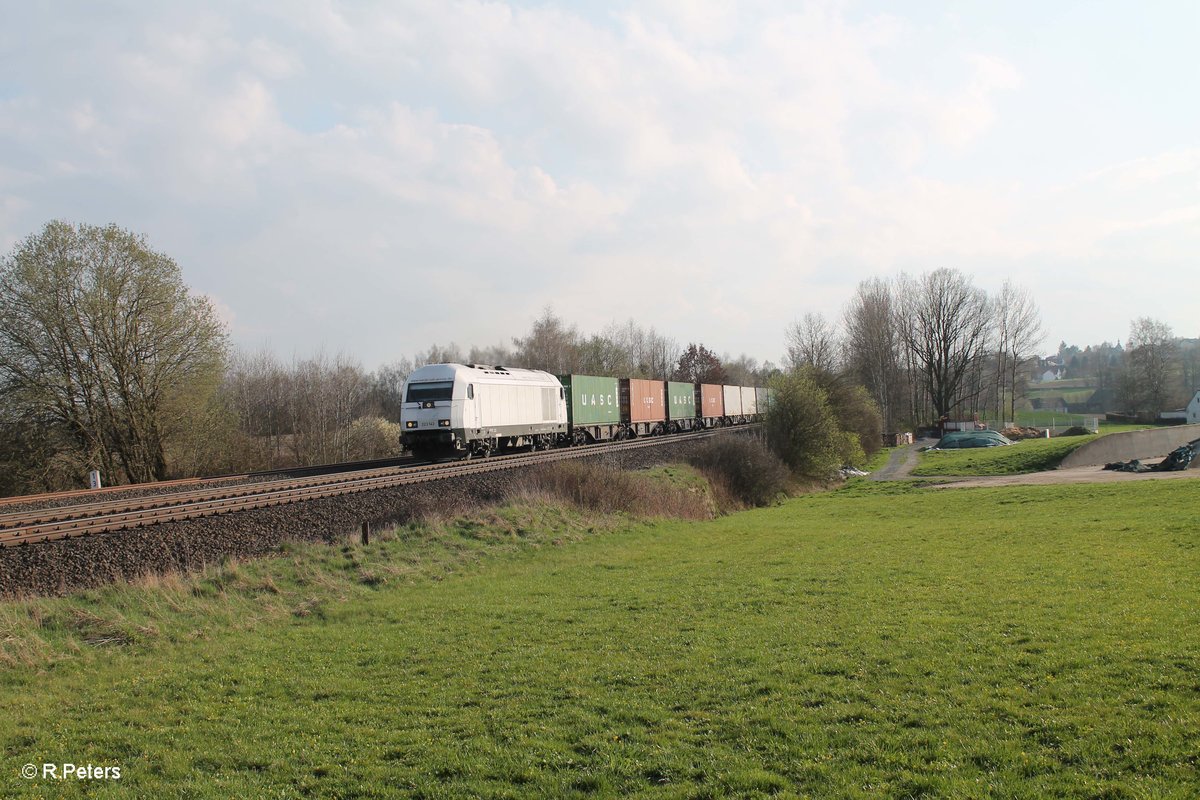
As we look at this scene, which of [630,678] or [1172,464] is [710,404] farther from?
[630,678]

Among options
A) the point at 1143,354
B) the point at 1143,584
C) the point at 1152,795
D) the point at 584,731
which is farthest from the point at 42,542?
the point at 1143,354

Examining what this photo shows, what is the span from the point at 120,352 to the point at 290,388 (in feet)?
67.0

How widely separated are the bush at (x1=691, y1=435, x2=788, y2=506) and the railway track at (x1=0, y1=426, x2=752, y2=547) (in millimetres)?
10363

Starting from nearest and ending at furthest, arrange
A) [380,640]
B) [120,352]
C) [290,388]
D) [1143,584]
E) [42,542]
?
[380,640], [1143,584], [42,542], [120,352], [290,388]

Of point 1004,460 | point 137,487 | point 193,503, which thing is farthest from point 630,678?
point 1004,460

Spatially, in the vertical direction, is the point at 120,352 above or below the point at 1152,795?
above

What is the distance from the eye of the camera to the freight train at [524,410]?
26078mm

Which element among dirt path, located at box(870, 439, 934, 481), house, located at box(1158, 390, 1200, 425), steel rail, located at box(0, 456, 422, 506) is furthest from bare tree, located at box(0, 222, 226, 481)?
house, located at box(1158, 390, 1200, 425)

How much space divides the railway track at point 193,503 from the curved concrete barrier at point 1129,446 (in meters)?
32.6

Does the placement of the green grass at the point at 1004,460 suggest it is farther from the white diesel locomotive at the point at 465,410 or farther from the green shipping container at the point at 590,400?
the white diesel locomotive at the point at 465,410

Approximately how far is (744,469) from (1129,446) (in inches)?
1030

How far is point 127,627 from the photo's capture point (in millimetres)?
9898

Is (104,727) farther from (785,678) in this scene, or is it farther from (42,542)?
(42,542)

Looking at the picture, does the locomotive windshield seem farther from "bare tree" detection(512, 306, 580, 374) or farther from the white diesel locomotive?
"bare tree" detection(512, 306, 580, 374)
